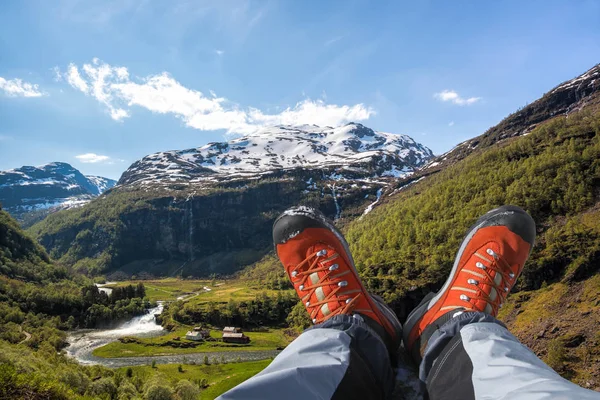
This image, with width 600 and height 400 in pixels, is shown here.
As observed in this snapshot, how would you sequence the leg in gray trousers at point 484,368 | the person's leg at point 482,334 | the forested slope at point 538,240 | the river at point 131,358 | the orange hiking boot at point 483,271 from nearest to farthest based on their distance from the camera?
1. the leg in gray trousers at point 484,368
2. the person's leg at point 482,334
3. the orange hiking boot at point 483,271
4. the forested slope at point 538,240
5. the river at point 131,358

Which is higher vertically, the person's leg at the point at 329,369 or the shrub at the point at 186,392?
the person's leg at the point at 329,369

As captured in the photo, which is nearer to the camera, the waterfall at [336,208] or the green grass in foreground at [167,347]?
the green grass in foreground at [167,347]

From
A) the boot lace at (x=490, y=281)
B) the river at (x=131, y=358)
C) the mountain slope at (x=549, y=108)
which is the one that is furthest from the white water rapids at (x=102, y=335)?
the mountain slope at (x=549, y=108)

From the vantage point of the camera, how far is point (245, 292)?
285ft

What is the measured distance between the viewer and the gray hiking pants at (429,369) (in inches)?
78.2

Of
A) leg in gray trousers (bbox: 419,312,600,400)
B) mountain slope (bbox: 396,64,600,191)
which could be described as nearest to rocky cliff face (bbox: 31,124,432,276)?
mountain slope (bbox: 396,64,600,191)

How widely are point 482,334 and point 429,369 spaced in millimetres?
588

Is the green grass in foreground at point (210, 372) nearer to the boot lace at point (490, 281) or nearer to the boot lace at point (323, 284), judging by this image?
the boot lace at point (323, 284)

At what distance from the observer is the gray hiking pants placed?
199 centimetres

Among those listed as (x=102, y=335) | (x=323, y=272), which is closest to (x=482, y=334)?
(x=323, y=272)

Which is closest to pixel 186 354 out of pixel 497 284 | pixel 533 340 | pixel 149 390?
pixel 149 390

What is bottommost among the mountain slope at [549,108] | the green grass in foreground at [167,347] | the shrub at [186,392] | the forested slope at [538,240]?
the green grass in foreground at [167,347]

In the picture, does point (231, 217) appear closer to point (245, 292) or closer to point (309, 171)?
point (309, 171)

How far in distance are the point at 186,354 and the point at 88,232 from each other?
508ft
